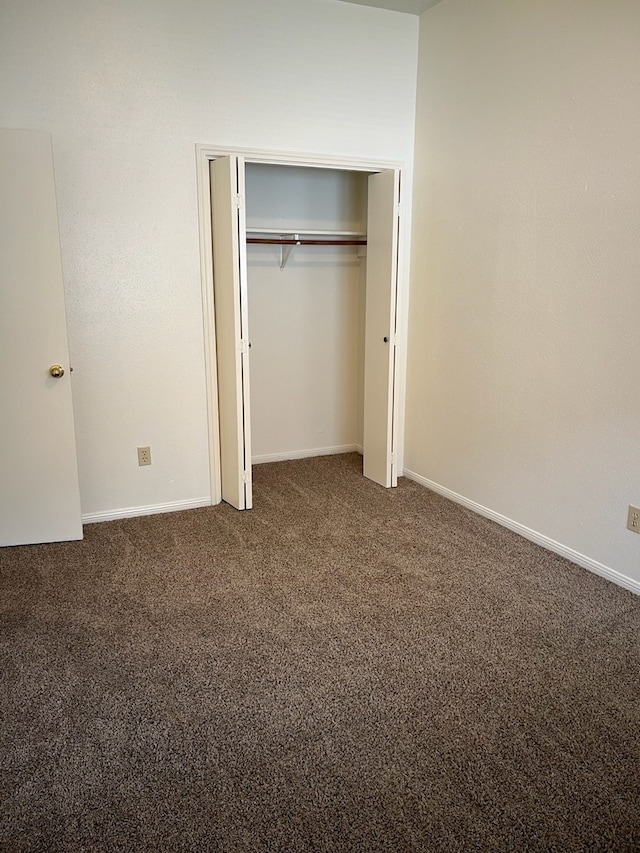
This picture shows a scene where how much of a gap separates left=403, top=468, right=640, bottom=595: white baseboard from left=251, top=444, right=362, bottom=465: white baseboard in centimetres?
90

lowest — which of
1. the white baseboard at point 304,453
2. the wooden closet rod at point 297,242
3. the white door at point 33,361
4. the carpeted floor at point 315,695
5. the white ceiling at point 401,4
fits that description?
the carpeted floor at point 315,695

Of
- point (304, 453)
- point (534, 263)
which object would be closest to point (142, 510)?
point (304, 453)

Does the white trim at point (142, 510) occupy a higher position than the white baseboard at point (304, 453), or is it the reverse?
the white baseboard at point (304, 453)

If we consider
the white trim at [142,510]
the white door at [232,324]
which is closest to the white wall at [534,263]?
the white door at [232,324]

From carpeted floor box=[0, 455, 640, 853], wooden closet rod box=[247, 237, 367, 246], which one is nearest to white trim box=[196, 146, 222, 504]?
carpeted floor box=[0, 455, 640, 853]

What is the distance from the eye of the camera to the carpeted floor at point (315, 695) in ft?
5.54

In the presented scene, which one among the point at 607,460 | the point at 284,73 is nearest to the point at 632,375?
the point at 607,460

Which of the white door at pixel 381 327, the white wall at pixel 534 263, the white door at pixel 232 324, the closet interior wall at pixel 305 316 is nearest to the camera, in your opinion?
the white wall at pixel 534 263

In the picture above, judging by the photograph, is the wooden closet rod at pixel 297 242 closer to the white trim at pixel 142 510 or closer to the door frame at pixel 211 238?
the door frame at pixel 211 238

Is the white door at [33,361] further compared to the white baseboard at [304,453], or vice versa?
the white baseboard at [304,453]

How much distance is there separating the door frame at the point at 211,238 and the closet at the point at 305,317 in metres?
0.04

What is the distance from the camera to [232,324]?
3.61 metres

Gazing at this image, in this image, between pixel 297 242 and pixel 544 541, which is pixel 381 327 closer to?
pixel 297 242

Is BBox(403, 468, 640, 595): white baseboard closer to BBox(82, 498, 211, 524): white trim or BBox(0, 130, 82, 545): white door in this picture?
BBox(82, 498, 211, 524): white trim
